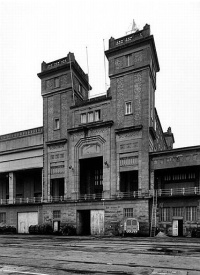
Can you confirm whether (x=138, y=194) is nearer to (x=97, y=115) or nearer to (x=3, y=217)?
(x=97, y=115)

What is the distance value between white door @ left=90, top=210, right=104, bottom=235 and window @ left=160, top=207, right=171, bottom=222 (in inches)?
265

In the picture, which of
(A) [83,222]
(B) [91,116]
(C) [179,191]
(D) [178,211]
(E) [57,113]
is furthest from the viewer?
(E) [57,113]

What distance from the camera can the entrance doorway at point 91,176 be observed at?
4069 centimetres

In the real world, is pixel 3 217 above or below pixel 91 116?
below

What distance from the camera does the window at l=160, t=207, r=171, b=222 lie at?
33300mm

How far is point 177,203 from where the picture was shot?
1298 inches

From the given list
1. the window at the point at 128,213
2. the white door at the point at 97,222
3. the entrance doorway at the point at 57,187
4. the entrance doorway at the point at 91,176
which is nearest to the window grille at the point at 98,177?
the entrance doorway at the point at 91,176

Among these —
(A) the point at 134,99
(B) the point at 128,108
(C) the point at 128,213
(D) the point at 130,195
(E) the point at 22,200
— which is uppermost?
(A) the point at 134,99

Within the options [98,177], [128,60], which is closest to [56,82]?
[128,60]

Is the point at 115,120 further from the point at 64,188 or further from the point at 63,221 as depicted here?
the point at 63,221

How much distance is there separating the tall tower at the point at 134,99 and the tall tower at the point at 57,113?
248 inches

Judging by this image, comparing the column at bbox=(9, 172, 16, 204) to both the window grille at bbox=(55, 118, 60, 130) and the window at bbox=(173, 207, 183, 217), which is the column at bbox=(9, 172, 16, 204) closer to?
the window grille at bbox=(55, 118, 60, 130)

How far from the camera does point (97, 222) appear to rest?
36.1m

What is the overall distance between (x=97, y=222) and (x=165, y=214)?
7777 mm
